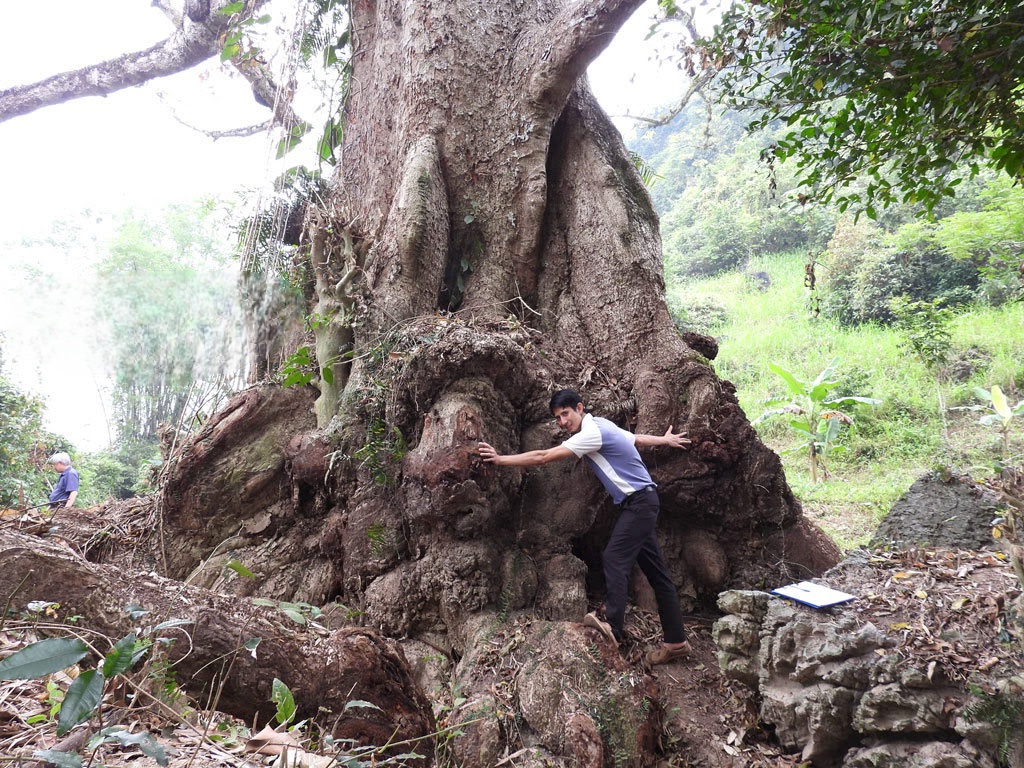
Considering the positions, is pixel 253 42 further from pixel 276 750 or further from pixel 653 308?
pixel 276 750

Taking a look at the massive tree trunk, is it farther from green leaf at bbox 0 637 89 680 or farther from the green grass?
the green grass

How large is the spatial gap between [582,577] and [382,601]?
118 centimetres

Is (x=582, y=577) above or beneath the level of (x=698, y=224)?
beneath

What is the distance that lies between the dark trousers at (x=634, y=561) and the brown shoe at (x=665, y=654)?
0.05 meters

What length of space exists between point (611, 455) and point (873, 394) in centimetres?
830

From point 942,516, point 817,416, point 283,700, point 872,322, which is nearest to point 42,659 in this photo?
point 283,700

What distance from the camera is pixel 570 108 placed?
5230 mm

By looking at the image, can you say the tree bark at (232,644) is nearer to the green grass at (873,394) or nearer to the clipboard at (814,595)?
the clipboard at (814,595)

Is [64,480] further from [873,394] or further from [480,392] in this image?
[873,394]

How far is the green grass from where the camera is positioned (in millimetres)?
7066

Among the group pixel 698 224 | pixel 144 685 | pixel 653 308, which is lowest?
pixel 144 685

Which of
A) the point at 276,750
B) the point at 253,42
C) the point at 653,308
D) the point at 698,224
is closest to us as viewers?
the point at 276,750

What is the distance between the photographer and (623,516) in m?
3.45

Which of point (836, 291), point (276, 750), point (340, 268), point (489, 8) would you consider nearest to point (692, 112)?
point (836, 291)
